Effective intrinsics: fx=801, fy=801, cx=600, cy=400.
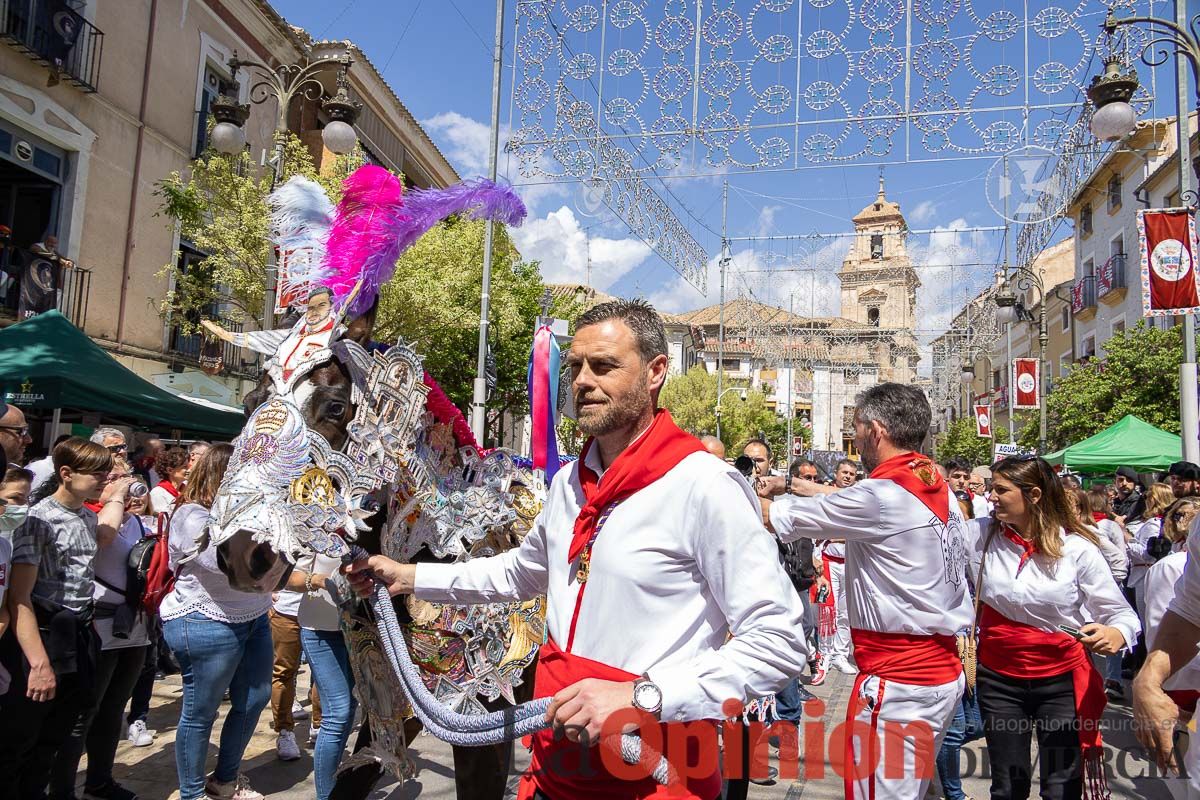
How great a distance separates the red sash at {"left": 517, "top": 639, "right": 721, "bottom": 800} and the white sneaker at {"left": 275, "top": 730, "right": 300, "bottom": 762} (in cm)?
357

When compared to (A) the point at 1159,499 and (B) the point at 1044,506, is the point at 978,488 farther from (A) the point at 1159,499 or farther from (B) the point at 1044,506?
(B) the point at 1044,506

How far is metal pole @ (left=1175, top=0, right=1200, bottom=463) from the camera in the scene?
837 cm

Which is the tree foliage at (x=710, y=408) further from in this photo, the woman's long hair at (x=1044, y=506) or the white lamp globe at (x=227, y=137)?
the woman's long hair at (x=1044, y=506)

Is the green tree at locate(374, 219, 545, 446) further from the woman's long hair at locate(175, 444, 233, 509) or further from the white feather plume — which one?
the white feather plume

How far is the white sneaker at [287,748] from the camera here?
4934 millimetres

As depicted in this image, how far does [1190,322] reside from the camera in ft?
28.7

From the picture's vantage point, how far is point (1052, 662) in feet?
11.4

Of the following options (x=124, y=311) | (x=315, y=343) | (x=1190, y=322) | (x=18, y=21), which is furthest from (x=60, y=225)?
(x=1190, y=322)

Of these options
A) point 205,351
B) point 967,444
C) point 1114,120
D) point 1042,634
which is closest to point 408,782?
point 1042,634

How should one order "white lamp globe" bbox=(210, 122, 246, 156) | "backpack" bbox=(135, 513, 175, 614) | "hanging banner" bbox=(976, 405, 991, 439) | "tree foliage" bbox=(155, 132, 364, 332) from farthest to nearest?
"hanging banner" bbox=(976, 405, 991, 439), "tree foliage" bbox=(155, 132, 364, 332), "white lamp globe" bbox=(210, 122, 246, 156), "backpack" bbox=(135, 513, 175, 614)

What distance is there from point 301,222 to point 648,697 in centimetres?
241

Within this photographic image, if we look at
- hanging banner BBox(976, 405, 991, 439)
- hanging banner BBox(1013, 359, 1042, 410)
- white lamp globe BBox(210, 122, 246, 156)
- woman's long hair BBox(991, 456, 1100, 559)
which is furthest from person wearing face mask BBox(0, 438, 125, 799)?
hanging banner BBox(976, 405, 991, 439)

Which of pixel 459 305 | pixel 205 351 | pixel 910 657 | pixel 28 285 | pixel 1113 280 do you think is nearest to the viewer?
pixel 910 657

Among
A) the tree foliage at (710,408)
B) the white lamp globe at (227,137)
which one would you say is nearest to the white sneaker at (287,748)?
the white lamp globe at (227,137)
